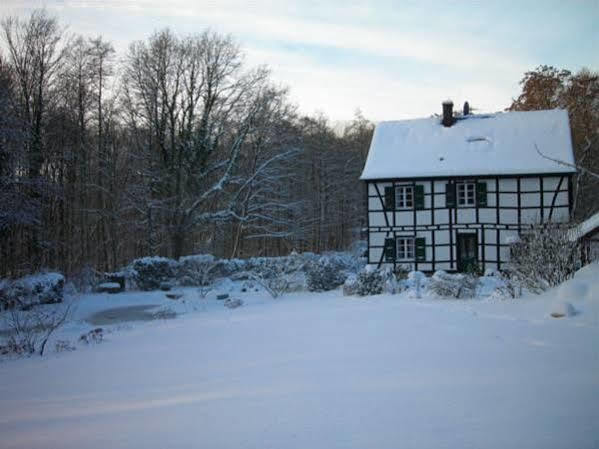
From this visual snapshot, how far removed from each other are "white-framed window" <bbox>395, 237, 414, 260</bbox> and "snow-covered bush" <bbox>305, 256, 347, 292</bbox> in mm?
4418

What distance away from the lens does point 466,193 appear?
20.4 metres

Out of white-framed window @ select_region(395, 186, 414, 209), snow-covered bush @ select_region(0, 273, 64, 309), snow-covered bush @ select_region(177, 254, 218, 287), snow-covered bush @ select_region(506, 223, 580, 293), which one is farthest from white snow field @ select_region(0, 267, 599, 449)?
white-framed window @ select_region(395, 186, 414, 209)

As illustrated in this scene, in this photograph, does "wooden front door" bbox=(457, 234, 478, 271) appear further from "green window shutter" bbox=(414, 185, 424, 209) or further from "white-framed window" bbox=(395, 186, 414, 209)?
"white-framed window" bbox=(395, 186, 414, 209)

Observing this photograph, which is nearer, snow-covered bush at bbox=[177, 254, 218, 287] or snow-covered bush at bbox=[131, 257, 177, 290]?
snow-covered bush at bbox=[177, 254, 218, 287]

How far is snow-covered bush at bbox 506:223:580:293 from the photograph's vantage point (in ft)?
34.3

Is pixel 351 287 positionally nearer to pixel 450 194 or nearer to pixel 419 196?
pixel 419 196

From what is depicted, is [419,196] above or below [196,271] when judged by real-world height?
above

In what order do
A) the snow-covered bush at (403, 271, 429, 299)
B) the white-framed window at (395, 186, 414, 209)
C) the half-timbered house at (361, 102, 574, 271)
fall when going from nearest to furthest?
1. the snow-covered bush at (403, 271, 429, 299)
2. the half-timbered house at (361, 102, 574, 271)
3. the white-framed window at (395, 186, 414, 209)

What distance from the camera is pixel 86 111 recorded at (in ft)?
82.9

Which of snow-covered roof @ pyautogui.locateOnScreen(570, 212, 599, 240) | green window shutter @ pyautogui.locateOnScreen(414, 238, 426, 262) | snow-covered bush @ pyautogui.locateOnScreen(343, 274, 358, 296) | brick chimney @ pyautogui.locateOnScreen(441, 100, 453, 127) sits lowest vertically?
snow-covered bush @ pyautogui.locateOnScreen(343, 274, 358, 296)

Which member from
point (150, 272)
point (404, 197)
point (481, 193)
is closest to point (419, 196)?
point (404, 197)

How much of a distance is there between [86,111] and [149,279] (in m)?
11.0

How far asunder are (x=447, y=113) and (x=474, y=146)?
7.71 ft

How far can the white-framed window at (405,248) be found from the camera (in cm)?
2103
